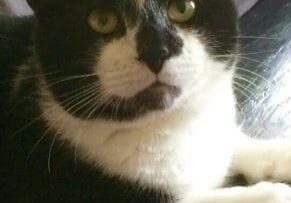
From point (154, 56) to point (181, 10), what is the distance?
0.33 feet

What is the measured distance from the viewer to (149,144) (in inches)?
40.1

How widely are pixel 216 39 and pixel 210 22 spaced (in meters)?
0.03

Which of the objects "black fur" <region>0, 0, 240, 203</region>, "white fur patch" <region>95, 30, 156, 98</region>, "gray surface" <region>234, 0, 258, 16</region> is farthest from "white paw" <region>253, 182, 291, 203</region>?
"gray surface" <region>234, 0, 258, 16</region>

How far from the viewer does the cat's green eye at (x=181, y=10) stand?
90 cm

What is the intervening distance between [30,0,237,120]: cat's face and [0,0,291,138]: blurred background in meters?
0.15

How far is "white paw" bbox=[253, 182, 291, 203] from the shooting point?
40.3 inches

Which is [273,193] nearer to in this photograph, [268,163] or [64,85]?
[268,163]

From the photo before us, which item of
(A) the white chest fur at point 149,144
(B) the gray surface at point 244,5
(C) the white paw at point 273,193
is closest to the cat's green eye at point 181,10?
(A) the white chest fur at point 149,144

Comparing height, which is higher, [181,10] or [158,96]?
[181,10]

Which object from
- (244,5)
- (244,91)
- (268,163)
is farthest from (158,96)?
(244,5)

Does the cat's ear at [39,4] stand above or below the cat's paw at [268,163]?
above

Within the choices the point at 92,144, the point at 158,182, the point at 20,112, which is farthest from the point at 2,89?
the point at 158,182

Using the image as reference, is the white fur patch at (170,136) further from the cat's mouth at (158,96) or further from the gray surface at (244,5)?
the gray surface at (244,5)

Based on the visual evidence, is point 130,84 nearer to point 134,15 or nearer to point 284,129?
point 134,15
